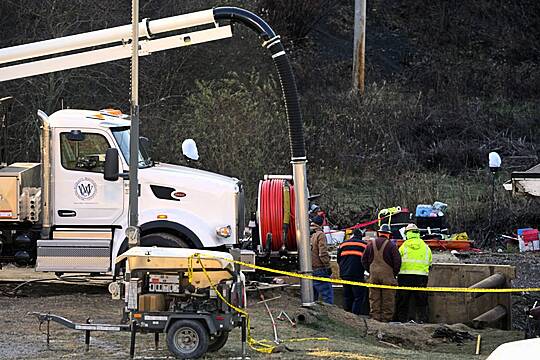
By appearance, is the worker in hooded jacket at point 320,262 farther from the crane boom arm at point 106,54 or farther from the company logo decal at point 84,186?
the company logo decal at point 84,186

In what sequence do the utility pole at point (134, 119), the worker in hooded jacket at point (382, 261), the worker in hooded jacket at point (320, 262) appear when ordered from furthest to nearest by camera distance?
the worker in hooded jacket at point (382, 261), the worker in hooded jacket at point (320, 262), the utility pole at point (134, 119)

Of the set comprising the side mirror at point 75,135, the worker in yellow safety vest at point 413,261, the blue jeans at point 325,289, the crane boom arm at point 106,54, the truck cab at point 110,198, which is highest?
the crane boom arm at point 106,54

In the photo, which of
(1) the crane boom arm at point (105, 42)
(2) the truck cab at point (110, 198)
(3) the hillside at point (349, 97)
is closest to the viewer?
(2) the truck cab at point (110, 198)

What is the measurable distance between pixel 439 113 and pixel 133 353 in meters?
28.3

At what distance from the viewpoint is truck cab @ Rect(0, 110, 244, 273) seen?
16500 millimetres

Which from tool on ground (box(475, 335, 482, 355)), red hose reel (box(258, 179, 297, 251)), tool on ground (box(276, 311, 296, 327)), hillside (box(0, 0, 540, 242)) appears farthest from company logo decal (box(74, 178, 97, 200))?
hillside (box(0, 0, 540, 242))

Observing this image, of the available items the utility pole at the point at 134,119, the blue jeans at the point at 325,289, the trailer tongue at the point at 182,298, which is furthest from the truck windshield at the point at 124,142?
the trailer tongue at the point at 182,298

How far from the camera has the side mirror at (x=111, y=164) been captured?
1597cm

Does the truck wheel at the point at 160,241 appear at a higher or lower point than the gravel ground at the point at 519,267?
higher

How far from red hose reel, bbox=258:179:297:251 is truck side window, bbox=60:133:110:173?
9.15 ft

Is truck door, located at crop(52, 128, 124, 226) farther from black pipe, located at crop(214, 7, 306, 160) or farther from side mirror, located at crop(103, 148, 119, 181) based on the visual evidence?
black pipe, located at crop(214, 7, 306, 160)

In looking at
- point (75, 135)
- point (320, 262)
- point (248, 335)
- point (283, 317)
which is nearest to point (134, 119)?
point (75, 135)

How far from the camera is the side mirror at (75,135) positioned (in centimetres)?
1641

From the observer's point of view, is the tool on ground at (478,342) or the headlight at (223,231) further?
the headlight at (223,231)
